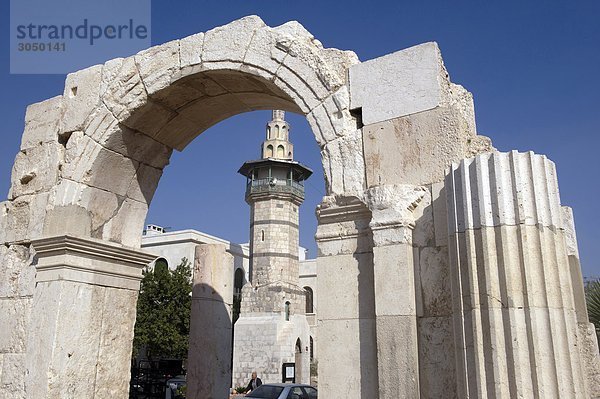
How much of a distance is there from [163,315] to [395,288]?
2024cm

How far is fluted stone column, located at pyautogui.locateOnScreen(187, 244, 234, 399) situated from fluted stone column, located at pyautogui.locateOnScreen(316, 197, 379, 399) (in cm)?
640

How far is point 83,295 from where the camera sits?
16.8ft

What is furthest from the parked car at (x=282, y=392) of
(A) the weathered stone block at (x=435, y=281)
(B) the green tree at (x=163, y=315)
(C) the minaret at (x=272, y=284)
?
(B) the green tree at (x=163, y=315)

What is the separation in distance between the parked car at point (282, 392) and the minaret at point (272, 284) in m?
11.5

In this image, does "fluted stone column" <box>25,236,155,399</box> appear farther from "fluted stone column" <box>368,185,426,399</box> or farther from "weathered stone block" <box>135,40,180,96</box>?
"fluted stone column" <box>368,185,426,399</box>

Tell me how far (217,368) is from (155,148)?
17.9 ft

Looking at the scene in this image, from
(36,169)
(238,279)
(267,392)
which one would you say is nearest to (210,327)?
(267,392)

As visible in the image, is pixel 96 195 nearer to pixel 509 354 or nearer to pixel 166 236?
pixel 509 354

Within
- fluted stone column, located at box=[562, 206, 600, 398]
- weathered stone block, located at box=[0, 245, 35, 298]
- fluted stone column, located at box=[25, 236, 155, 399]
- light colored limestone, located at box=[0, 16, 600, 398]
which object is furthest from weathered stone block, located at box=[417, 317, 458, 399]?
weathered stone block, located at box=[0, 245, 35, 298]

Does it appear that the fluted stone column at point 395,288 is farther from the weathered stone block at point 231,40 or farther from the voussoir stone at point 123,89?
the voussoir stone at point 123,89

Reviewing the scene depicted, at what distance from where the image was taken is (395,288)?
11.8ft

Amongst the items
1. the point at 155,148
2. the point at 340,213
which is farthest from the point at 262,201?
the point at 340,213

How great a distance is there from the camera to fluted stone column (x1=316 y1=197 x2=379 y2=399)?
376cm

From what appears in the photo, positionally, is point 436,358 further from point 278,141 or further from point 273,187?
point 278,141
